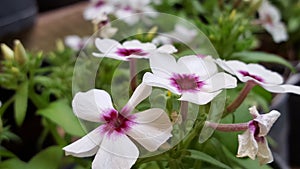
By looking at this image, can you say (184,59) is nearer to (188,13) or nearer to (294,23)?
(188,13)

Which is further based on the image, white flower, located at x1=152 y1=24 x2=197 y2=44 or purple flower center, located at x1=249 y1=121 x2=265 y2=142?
white flower, located at x1=152 y1=24 x2=197 y2=44

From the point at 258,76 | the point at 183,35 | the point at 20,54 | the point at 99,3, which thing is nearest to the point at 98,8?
the point at 99,3

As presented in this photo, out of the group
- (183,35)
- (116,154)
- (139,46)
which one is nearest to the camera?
(116,154)

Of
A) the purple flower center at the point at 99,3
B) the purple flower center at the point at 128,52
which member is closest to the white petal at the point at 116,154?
the purple flower center at the point at 128,52

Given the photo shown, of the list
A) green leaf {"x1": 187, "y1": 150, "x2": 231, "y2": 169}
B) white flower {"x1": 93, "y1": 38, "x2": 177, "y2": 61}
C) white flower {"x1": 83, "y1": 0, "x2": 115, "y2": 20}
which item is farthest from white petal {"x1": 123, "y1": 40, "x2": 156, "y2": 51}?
white flower {"x1": 83, "y1": 0, "x2": 115, "y2": 20}

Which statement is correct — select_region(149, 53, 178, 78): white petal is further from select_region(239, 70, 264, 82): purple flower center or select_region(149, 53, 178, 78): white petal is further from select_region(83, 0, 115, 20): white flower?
select_region(83, 0, 115, 20): white flower

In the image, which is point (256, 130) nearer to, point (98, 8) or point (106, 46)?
point (106, 46)

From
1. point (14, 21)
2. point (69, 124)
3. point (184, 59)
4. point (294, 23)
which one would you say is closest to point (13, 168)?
point (69, 124)
